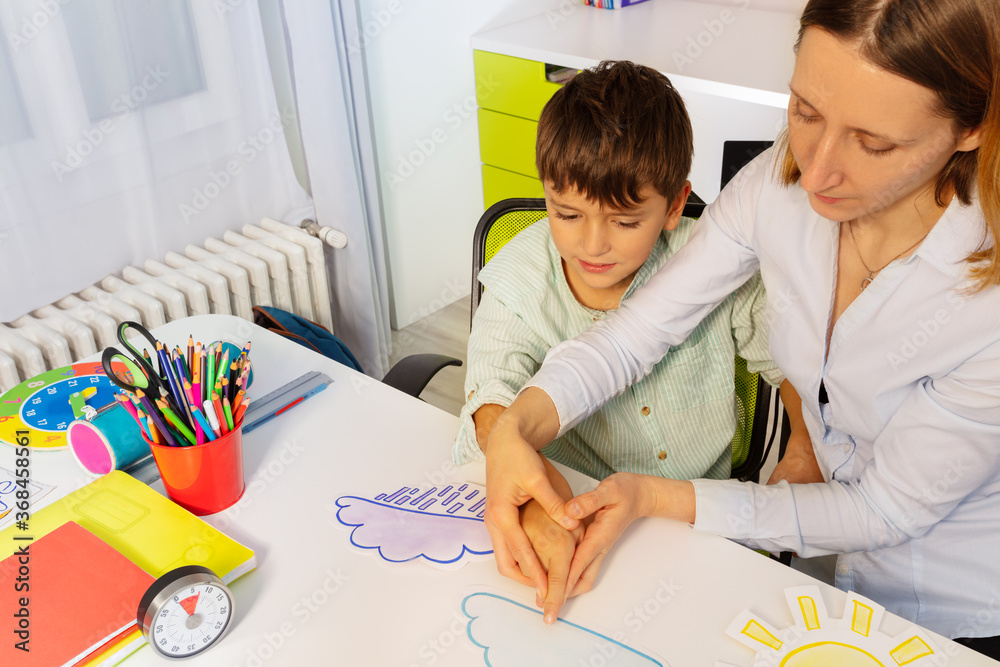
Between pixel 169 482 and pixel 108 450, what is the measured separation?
11 cm

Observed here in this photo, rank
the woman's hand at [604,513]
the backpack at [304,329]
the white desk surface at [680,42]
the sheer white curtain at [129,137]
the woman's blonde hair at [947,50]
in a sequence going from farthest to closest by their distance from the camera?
the white desk surface at [680,42] → the backpack at [304,329] → the sheer white curtain at [129,137] → the woman's hand at [604,513] → the woman's blonde hair at [947,50]

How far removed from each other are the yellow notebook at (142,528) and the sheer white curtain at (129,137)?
0.93 meters

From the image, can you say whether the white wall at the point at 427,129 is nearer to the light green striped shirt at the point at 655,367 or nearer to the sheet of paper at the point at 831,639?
the light green striped shirt at the point at 655,367

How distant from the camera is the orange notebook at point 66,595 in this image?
2.49ft

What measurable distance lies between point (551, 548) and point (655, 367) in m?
0.44

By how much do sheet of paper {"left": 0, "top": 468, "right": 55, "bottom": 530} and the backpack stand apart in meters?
0.89

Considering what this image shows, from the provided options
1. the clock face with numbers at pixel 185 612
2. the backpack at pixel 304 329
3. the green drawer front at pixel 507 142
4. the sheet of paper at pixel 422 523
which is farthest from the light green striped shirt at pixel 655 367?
the green drawer front at pixel 507 142

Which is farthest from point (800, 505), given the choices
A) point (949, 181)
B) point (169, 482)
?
point (169, 482)

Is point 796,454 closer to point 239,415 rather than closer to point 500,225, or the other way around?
point 500,225

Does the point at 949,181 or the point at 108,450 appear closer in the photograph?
the point at 949,181

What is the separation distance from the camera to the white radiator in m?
1.64

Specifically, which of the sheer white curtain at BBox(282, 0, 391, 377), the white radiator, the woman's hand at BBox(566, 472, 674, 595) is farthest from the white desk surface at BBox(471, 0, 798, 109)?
the woman's hand at BBox(566, 472, 674, 595)

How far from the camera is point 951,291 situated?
2.83 ft

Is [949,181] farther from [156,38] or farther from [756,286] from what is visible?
[156,38]
